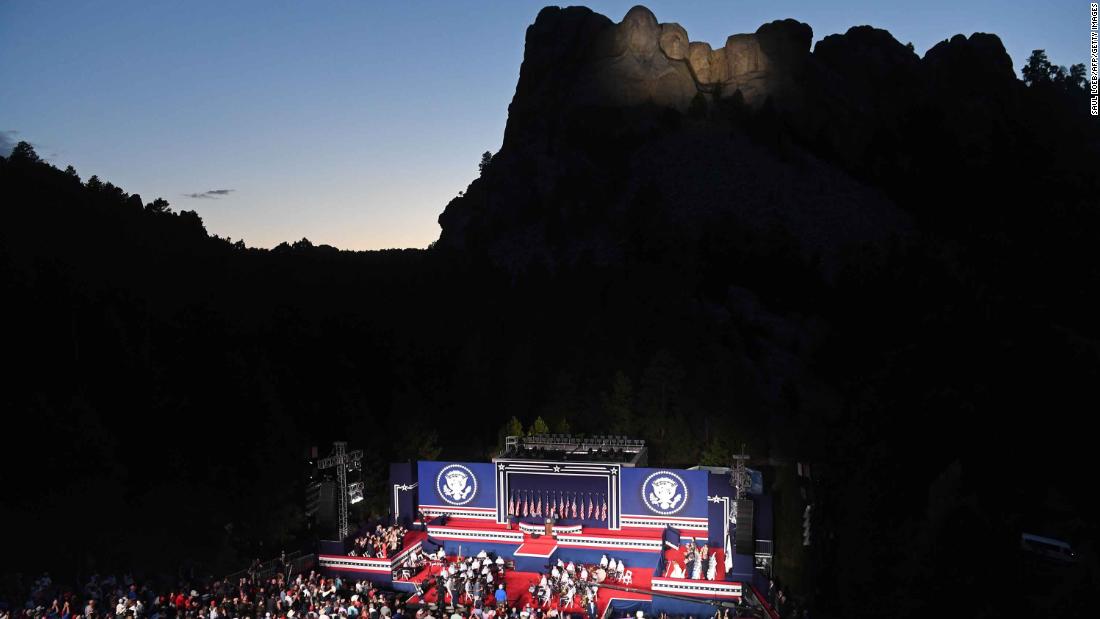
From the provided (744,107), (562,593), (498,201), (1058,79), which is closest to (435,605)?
(562,593)

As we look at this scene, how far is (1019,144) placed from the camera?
7969cm

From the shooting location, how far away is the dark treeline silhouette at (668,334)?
24.6 metres

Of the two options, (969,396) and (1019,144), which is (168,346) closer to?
(969,396)

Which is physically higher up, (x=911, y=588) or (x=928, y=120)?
(x=928, y=120)

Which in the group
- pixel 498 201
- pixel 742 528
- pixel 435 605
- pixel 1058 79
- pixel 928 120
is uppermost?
pixel 1058 79

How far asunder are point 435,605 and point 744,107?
229 feet

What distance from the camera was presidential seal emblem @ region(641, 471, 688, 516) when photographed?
3169 centimetres

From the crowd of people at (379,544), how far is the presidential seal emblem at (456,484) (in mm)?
3278

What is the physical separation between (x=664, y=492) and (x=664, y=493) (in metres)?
0.05

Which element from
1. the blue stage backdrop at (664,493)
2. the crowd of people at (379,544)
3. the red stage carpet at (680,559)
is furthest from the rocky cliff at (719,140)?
the crowd of people at (379,544)

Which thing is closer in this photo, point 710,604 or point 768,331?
point 710,604

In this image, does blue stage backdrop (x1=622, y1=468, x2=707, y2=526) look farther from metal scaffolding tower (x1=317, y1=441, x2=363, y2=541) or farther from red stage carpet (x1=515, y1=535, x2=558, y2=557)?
metal scaffolding tower (x1=317, y1=441, x2=363, y2=541)

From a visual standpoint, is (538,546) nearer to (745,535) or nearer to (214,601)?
(745,535)

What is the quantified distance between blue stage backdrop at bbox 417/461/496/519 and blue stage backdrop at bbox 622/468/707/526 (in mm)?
5981
